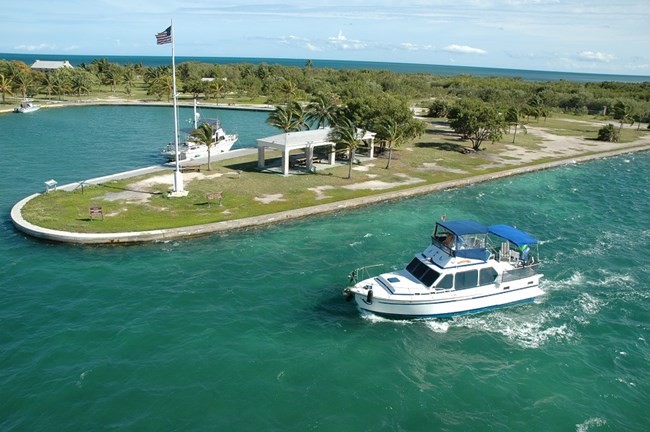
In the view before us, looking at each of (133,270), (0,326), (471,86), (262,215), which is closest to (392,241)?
(262,215)

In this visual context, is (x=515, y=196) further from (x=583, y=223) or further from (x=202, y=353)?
(x=202, y=353)

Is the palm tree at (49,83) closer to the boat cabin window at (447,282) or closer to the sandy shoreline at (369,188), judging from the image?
the sandy shoreline at (369,188)

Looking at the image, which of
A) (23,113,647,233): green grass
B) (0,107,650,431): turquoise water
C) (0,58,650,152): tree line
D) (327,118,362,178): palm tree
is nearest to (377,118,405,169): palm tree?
(0,58,650,152): tree line

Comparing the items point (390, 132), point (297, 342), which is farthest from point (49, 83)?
point (297, 342)

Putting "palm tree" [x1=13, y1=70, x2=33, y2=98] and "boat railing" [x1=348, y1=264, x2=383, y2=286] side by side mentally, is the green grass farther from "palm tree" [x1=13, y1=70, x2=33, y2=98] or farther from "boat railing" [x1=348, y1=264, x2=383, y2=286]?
"palm tree" [x1=13, y1=70, x2=33, y2=98]

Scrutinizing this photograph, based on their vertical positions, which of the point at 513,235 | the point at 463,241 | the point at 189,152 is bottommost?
the point at 513,235

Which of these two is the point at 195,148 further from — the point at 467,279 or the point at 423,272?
the point at 467,279

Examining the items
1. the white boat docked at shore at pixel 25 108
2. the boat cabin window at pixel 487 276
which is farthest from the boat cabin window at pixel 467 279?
the white boat docked at shore at pixel 25 108
